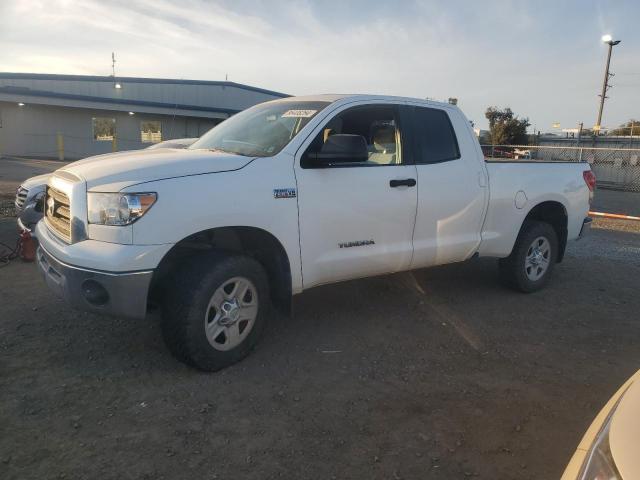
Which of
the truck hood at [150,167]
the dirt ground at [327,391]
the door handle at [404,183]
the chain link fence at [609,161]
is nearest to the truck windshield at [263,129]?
the truck hood at [150,167]

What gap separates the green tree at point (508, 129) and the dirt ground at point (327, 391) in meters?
30.9

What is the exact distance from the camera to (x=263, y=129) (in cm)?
427

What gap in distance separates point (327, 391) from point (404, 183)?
1864 millimetres

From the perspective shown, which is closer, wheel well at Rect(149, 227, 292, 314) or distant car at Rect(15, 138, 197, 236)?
wheel well at Rect(149, 227, 292, 314)

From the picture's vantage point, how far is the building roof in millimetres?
27047

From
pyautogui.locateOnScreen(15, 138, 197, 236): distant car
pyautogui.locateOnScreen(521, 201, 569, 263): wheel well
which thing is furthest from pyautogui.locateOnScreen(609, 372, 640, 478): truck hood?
pyautogui.locateOnScreen(15, 138, 197, 236): distant car

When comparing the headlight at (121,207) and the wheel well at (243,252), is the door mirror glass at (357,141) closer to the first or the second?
the wheel well at (243,252)

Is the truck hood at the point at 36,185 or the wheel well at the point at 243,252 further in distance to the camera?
the truck hood at the point at 36,185

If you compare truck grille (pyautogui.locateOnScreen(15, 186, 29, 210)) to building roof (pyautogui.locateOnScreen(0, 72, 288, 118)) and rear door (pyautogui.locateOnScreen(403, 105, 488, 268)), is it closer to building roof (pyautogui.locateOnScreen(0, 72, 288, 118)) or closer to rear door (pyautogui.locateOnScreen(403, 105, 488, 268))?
rear door (pyautogui.locateOnScreen(403, 105, 488, 268))

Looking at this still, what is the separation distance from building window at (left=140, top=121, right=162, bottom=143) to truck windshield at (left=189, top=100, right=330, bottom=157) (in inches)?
1063

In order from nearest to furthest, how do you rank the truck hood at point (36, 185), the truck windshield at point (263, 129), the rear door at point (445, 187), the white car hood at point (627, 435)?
the white car hood at point (627, 435), the truck windshield at point (263, 129), the rear door at point (445, 187), the truck hood at point (36, 185)

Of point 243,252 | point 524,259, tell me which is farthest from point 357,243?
point 524,259

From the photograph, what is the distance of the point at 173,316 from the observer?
11.0 feet

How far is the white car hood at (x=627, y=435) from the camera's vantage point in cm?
141
